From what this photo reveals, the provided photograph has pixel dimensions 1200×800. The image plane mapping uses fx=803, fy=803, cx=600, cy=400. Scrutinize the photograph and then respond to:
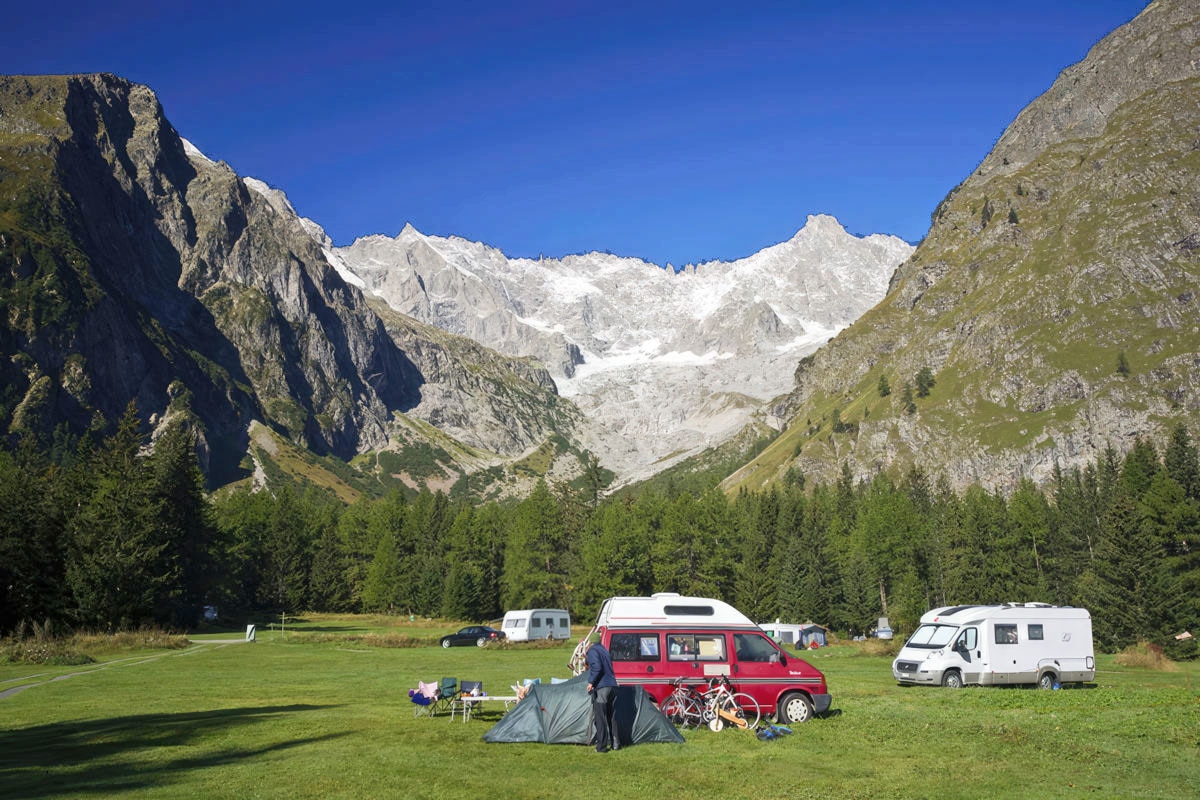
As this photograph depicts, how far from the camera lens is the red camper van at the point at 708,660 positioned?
2273cm

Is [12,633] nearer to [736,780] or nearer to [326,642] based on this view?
[326,642]

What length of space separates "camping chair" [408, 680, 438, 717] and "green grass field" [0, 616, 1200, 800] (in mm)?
622

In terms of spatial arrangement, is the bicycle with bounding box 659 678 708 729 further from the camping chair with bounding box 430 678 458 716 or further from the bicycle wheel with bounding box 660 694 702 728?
the camping chair with bounding box 430 678 458 716

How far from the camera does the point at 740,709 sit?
72.9 feet

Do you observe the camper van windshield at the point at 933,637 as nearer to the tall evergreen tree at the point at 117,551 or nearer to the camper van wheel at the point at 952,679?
the camper van wheel at the point at 952,679

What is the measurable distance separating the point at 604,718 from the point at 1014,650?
21068 mm

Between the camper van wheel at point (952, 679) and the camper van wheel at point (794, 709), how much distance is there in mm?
12721

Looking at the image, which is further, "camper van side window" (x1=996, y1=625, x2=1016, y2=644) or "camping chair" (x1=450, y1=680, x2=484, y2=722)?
"camper van side window" (x1=996, y1=625, x2=1016, y2=644)

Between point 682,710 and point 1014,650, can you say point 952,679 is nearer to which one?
point 1014,650

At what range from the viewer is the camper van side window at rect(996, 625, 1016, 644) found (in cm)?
3203

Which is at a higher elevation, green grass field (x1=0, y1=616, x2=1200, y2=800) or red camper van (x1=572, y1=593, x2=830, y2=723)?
red camper van (x1=572, y1=593, x2=830, y2=723)

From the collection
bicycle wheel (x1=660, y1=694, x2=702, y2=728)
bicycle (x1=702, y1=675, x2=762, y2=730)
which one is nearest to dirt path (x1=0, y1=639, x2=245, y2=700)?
bicycle wheel (x1=660, y1=694, x2=702, y2=728)

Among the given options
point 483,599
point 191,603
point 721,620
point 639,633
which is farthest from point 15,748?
point 483,599

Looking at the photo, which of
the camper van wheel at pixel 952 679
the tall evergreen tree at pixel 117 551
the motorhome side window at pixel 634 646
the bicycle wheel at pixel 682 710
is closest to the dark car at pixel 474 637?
the tall evergreen tree at pixel 117 551
